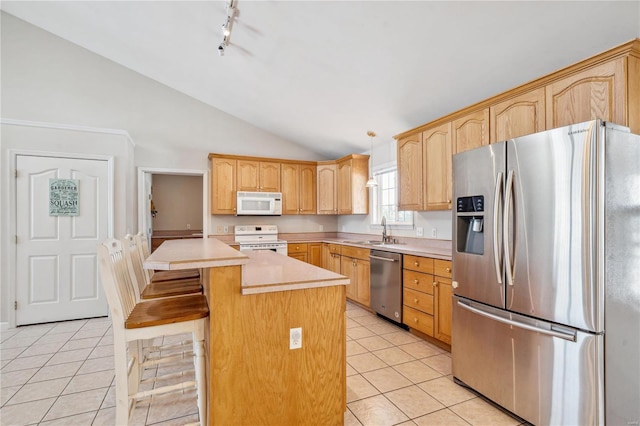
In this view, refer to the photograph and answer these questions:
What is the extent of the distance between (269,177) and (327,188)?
1032mm

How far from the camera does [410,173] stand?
11.6 ft

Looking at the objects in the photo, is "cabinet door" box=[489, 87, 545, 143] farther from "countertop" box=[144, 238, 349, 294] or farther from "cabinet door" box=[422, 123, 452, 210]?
"countertop" box=[144, 238, 349, 294]

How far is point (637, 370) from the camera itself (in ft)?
5.34

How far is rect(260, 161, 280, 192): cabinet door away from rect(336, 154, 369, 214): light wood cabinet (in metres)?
1.18

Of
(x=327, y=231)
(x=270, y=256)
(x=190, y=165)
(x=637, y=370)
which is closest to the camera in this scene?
(x=637, y=370)

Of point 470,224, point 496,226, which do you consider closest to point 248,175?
point 470,224

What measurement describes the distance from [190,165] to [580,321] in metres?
5.03

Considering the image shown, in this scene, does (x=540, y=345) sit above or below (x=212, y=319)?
below

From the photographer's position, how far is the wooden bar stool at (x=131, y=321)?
1.49 m

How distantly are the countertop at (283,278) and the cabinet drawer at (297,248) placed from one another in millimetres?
2841

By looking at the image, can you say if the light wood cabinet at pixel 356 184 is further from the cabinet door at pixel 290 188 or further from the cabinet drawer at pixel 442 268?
the cabinet drawer at pixel 442 268

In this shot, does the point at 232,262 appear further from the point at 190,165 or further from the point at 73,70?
the point at 73,70

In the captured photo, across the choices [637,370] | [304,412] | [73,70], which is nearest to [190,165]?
[73,70]

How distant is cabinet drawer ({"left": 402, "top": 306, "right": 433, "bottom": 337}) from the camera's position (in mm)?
2949
